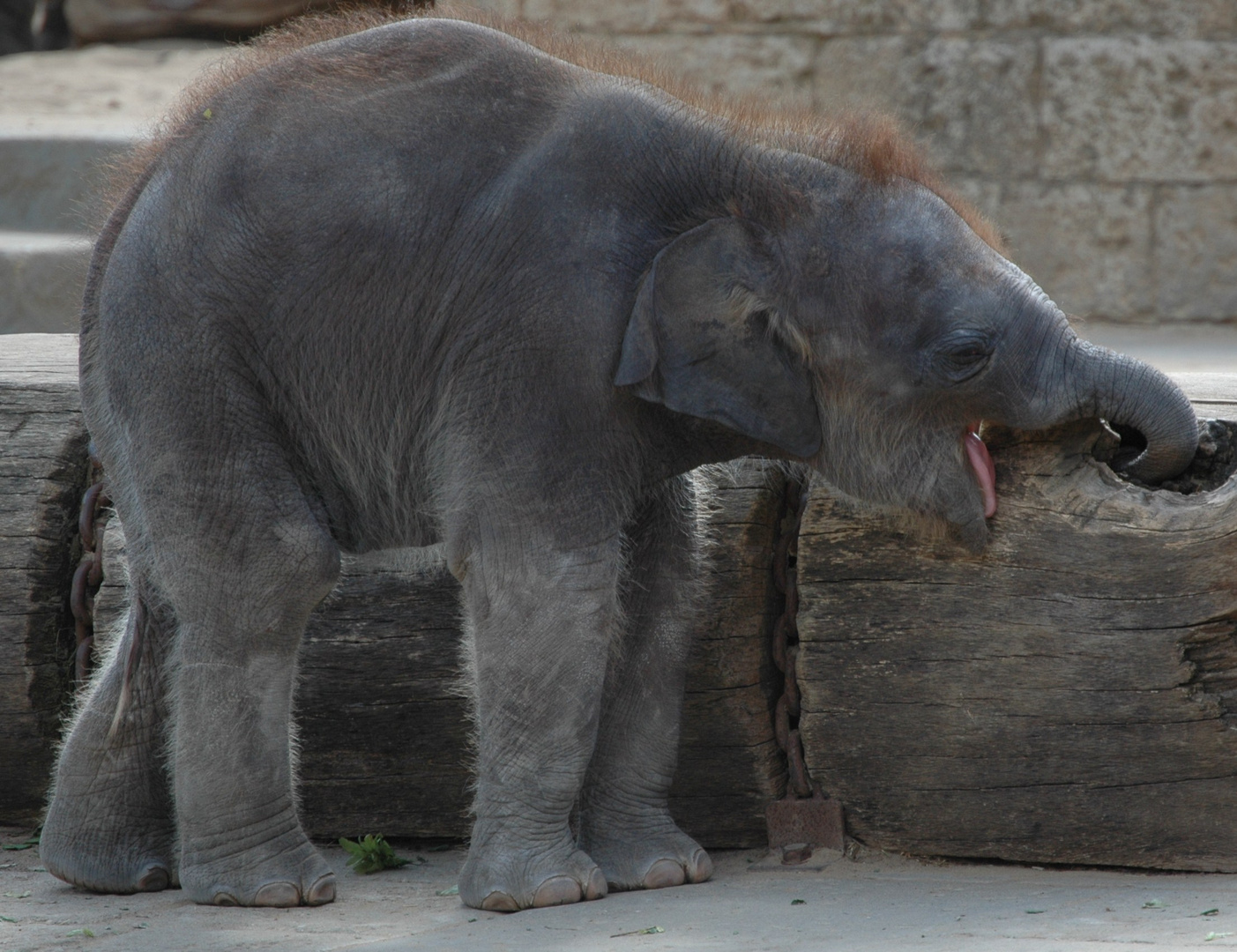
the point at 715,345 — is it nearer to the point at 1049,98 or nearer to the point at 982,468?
the point at 982,468

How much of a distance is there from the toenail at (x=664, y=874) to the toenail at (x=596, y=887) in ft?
0.42

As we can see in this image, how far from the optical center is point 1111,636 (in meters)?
3.50

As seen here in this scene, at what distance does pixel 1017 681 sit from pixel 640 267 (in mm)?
1244

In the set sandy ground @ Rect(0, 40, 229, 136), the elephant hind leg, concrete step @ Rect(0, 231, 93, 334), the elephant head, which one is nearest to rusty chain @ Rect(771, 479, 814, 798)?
the elephant head

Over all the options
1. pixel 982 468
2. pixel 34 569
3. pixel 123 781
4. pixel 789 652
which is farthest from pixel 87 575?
pixel 982 468

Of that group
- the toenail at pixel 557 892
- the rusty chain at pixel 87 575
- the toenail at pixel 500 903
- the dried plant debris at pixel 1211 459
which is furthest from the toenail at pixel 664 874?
the rusty chain at pixel 87 575

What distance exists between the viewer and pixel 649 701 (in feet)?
12.5

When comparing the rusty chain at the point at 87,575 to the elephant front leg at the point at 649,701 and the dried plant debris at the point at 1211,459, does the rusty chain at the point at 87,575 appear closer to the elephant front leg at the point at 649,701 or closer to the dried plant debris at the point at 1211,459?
the elephant front leg at the point at 649,701

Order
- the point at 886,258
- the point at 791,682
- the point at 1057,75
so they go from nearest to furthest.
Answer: the point at 886,258 → the point at 791,682 → the point at 1057,75

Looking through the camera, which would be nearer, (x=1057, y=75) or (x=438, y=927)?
(x=438, y=927)

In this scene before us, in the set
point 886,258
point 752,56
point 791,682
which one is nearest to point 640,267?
point 886,258

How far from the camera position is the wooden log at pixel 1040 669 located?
3469 millimetres

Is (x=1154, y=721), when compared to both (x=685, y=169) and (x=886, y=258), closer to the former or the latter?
(x=886, y=258)

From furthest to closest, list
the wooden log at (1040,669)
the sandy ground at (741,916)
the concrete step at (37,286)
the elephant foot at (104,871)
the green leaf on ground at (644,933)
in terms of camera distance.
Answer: the concrete step at (37,286), the elephant foot at (104,871), the wooden log at (1040,669), the green leaf on ground at (644,933), the sandy ground at (741,916)
